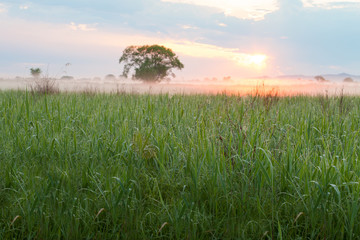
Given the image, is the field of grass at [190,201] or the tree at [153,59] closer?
the field of grass at [190,201]

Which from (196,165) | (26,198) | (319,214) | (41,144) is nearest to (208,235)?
(196,165)

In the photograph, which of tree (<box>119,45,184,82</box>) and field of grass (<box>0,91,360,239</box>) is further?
tree (<box>119,45,184,82</box>)

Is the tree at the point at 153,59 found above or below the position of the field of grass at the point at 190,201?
above

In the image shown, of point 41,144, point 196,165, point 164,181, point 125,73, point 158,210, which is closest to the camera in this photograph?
point 158,210

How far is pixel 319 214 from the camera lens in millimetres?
2518

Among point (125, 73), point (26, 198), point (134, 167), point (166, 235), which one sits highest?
point (125, 73)

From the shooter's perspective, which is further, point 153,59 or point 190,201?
point 153,59

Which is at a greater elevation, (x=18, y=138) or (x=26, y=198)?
(x=18, y=138)

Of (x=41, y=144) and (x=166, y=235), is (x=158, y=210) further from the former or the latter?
(x=41, y=144)

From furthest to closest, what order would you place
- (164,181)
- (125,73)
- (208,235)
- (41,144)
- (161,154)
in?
(125,73) → (41,144) → (161,154) → (164,181) → (208,235)

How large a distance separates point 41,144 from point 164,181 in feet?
6.09

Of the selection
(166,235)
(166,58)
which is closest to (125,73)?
(166,58)

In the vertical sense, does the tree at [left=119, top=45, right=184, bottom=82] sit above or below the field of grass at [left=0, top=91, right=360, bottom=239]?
above

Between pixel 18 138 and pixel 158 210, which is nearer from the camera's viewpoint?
pixel 158 210
